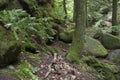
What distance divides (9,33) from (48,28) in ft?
16.0

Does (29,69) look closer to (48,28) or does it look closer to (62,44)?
(48,28)

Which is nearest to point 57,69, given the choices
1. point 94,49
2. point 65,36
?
point 94,49

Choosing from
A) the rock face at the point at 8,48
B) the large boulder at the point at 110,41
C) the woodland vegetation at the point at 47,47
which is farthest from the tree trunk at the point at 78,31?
the large boulder at the point at 110,41

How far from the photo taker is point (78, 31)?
9719 mm

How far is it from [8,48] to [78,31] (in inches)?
146

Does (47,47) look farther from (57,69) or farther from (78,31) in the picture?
(57,69)

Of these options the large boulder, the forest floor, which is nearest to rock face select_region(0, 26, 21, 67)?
the forest floor

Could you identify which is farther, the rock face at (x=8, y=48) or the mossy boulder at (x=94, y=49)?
the mossy boulder at (x=94, y=49)

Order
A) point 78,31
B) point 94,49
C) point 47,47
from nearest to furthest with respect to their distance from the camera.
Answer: point 78,31, point 47,47, point 94,49

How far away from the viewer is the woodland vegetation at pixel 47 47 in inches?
278

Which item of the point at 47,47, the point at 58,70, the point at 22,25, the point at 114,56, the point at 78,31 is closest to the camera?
the point at 58,70

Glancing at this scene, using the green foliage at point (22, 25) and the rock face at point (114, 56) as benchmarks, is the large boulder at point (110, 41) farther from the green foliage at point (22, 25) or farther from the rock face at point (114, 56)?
the green foliage at point (22, 25)

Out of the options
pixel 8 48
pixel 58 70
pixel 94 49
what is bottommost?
pixel 94 49

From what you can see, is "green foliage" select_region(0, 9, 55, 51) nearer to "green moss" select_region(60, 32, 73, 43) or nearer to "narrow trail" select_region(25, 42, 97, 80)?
"narrow trail" select_region(25, 42, 97, 80)
